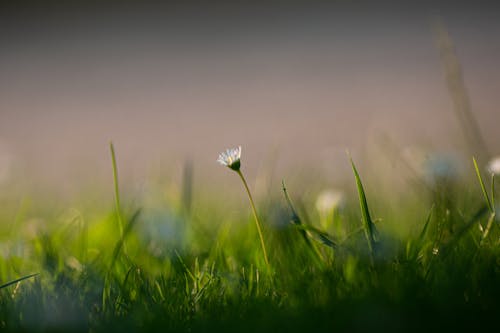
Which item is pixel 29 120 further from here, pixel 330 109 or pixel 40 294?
pixel 40 294

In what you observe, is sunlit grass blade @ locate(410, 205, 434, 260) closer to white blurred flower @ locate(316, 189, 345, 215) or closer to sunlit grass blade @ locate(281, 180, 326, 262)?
sunlit grass blade @ locate(281, 180, 326, 262)

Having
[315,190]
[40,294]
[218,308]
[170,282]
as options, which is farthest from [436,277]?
[315,190]

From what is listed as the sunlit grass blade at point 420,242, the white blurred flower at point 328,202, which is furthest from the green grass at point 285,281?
the white blurred flower at point 328,202

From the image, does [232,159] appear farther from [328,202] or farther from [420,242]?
[328,202]

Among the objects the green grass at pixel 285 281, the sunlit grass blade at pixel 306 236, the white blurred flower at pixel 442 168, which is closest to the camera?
the green grass at pixel 285 281

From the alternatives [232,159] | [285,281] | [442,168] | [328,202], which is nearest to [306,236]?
[285,281]

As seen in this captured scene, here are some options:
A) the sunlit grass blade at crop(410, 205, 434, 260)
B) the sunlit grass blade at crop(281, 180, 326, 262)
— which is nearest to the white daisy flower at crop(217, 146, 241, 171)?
the sunlit grass blade at crop(281, 180, 326, 262)

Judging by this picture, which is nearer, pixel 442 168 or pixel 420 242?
pixel 420 242

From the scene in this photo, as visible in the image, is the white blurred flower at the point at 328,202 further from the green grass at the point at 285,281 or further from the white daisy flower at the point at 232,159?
the white daisy flower at the point at 232,159

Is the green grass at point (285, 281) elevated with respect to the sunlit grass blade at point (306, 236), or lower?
lower
